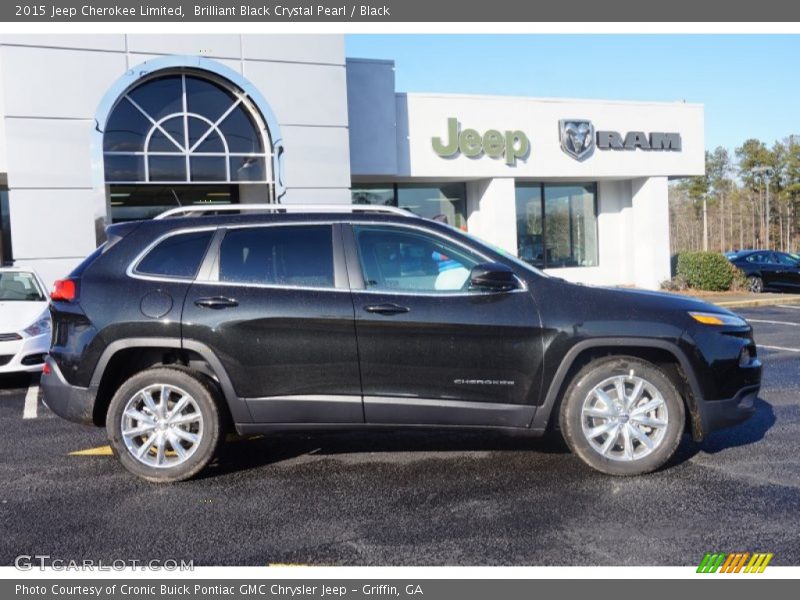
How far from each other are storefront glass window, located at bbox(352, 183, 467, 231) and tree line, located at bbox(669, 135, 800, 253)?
1830 inches

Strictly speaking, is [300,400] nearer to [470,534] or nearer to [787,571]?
[470,534]

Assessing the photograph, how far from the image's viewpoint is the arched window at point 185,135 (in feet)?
46.9

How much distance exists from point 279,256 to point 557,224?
59.8 ft

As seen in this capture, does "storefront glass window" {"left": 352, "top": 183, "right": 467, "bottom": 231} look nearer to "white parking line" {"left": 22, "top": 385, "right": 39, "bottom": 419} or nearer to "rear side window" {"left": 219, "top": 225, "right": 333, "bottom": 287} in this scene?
"white parking line" {"left": 22, "top": 385, "right": 39, "bottom": 419}

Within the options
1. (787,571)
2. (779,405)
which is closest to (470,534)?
(787,571)

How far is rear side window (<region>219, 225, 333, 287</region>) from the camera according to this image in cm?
513

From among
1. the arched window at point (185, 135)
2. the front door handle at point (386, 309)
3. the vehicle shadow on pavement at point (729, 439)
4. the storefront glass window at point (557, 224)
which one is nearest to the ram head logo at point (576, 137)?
the storefront glass window at point (557, 224)

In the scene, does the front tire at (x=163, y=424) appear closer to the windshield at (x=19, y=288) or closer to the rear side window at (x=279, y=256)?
the rear side window at (x=279, y=256)

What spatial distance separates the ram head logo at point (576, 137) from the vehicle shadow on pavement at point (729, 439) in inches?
588

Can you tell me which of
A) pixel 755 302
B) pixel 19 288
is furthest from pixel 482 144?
pixel 19 288

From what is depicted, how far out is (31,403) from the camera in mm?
8227

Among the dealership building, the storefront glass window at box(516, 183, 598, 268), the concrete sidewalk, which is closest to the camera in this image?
the dealership building

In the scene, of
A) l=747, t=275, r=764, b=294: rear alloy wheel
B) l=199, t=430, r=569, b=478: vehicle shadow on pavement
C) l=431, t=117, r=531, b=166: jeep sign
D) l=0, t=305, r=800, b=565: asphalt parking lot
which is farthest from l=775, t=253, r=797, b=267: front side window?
l=199, t=430, r=569, b=478: vehicle shadow on pavement

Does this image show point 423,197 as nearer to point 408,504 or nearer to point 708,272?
point 708,272
